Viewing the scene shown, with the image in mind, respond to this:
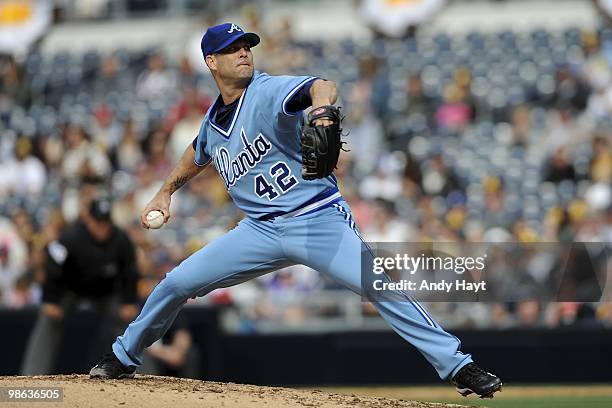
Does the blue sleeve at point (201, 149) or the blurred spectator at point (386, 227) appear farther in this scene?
the blurred spectator at point (386, 227)

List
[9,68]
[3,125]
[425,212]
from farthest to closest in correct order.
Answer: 1. [9,68]
2. [3,125]
3. [425,212]

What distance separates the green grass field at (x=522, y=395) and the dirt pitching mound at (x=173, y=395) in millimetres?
2545

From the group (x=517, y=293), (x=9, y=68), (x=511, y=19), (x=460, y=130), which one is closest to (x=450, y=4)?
(x=511, y=19)

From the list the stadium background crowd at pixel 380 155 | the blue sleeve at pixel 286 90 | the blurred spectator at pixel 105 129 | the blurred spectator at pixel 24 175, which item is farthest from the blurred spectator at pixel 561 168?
the blue sleeve at pixel 286 90

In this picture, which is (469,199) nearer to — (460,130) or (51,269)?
(460,130)

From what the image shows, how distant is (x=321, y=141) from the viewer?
5051 millimetres

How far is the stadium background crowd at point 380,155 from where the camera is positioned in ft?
35.4

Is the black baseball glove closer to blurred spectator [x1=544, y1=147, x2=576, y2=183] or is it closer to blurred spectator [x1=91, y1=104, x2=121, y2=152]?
blurred spectator [x1=544, y1=147, x2=576, y2=183]

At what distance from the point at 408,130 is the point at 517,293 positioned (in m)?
3.95

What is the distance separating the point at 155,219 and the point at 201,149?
429 mm

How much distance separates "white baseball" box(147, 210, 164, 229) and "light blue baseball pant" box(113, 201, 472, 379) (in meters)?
0.25

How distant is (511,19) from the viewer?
17.9 meters

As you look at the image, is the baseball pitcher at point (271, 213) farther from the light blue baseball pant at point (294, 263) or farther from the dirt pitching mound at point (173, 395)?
the dirt pitching mound at point (173, 395)

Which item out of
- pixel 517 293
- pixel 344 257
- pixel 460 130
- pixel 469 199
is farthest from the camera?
pixel 460 130
